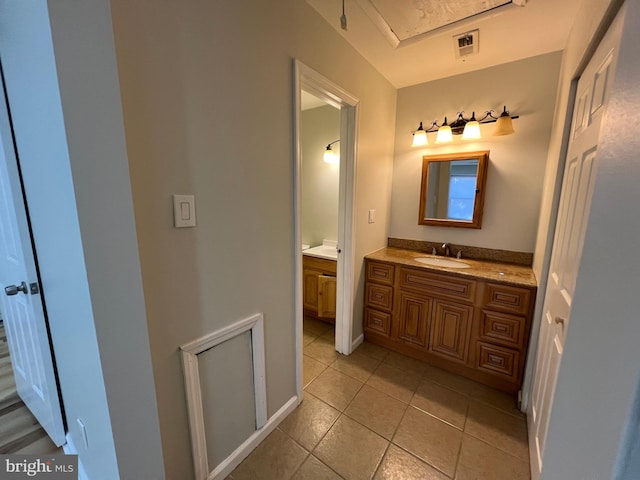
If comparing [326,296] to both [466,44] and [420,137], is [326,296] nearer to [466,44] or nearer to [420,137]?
[420,137]

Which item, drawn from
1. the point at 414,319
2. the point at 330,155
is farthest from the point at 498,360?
the point at 330,155

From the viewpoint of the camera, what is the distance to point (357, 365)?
2125 mm

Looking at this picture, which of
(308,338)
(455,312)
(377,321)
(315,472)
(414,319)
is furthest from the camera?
(308,338)

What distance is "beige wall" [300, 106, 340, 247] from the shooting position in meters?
2.87

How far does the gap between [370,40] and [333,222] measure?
1.75 metres

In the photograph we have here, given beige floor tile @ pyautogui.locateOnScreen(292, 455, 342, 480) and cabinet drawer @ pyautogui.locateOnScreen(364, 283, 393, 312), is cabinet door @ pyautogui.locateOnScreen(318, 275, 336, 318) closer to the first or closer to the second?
cabinet drawer @ pyautogui.locateOnScreen(364, 283, 393, 312)

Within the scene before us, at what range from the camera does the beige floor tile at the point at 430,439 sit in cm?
135

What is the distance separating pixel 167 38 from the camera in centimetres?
87

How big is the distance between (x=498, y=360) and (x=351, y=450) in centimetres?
123

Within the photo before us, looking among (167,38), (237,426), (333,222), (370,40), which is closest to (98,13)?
(167,38)

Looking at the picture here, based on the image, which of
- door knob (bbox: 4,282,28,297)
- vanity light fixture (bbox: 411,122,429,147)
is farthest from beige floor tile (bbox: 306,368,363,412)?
vanity light fixture (bbox: 411,122,429,147)

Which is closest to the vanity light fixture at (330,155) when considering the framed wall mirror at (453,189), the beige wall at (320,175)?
the beige wall at (320,175)

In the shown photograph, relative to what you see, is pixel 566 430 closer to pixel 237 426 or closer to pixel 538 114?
pixel 237 426

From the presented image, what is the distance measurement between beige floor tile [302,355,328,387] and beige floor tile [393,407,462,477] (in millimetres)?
708
